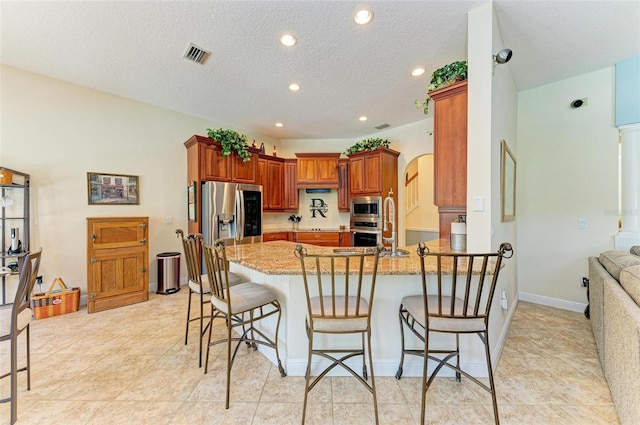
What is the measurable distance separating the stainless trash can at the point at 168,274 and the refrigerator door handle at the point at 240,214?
973 millimetres

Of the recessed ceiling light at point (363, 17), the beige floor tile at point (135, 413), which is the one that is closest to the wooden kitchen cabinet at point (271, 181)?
the recessed ceiling light at point (363, 17)

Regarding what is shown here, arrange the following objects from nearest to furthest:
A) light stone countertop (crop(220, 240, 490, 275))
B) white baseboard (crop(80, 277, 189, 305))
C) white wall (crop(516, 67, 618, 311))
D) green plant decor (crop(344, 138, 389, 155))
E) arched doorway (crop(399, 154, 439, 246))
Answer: light stone countertop (crop(220, 240, 490, 275)), white wall (crop(516, 67, 618, 311)), white baseboard (crop(80, 277, 189, 305)), green plant decor (crop(344, 138, 389, 155)), arched doorway (crop(399, 154, 439, 246))

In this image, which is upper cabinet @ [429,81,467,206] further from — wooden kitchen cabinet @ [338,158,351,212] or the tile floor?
wooden kitchen cabinet @ [338,158,351,212]

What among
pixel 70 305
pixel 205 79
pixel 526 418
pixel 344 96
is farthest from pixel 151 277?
pixel 526 418

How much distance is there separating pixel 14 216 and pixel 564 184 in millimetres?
6788

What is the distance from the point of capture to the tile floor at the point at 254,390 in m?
1.53

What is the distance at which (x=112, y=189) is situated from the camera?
3.60m

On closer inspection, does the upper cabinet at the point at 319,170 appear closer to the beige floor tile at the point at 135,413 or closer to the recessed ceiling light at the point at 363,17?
the recessed ceiling light at the point at 363,17

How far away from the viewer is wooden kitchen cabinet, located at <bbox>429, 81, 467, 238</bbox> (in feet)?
7.38

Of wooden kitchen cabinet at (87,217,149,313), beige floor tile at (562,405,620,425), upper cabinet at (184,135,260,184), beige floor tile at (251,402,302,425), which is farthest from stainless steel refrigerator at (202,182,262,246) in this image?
beige floor tile at (562,405,620,425)

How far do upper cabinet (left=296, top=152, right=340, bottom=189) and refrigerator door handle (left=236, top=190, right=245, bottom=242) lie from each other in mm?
1430

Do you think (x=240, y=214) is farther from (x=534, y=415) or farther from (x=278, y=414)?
(x=534, y=415)

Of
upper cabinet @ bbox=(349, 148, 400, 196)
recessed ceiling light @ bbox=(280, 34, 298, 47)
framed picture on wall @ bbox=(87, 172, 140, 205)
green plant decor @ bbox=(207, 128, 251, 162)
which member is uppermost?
recessed ceiling light @ bbox=(280, 34, 298, 47)

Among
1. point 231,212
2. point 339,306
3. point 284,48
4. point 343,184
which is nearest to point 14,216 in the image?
point 231,212
